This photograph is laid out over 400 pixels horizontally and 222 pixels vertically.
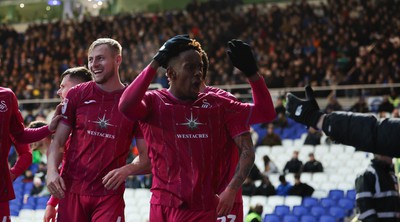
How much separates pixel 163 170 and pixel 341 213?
29.8 ft

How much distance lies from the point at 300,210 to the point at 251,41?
1225 centimetres

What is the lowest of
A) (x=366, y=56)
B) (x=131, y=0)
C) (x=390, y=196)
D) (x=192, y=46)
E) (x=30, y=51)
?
(x=390, y=196)

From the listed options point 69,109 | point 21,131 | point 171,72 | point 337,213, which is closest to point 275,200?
point 337,213

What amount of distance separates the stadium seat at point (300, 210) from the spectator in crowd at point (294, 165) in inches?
77.4

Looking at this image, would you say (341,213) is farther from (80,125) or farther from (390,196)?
(80,125)

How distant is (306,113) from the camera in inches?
152

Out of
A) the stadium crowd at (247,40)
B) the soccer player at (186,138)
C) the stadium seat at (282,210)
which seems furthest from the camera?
the stadium crowd at (247,40)

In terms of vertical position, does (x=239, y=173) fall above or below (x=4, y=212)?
above

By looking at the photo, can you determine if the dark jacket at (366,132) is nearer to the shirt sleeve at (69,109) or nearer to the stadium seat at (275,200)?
the shirt sleeve at (69,109)

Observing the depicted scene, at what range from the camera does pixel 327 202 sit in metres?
14.1

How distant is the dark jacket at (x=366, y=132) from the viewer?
3730 mm

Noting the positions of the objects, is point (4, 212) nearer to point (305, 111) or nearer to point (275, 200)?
point (305, 111)

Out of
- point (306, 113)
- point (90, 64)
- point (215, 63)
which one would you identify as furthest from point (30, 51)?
point (306, 113)

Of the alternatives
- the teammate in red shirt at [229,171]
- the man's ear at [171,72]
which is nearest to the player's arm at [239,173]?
the teammate in red shirt at [229,171]
